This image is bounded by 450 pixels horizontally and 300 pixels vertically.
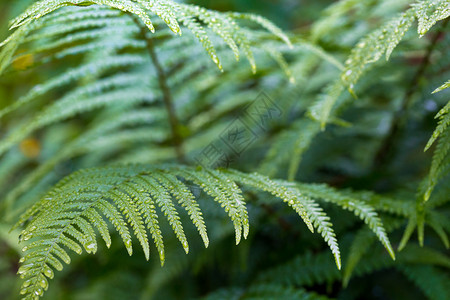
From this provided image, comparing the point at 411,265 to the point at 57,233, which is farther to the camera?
the point at 411,265

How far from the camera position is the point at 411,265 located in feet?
3.30

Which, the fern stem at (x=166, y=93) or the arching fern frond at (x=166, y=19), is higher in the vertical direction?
the arching fern frond at (x=166, y=19)

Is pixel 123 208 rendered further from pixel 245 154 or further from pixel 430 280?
pixel 245 154

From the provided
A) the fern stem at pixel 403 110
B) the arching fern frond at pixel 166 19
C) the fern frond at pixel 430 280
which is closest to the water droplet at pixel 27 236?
the arching fern frond at pixel 166 19

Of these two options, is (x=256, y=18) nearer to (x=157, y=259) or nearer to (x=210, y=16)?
(x=210, y=16)

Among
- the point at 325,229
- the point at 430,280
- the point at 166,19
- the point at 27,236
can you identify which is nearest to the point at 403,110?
the point at 430,280

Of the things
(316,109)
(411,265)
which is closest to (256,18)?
(316,109)

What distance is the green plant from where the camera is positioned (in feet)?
2.18

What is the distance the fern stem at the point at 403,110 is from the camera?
1073 millimetres

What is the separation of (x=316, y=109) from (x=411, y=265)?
497mm

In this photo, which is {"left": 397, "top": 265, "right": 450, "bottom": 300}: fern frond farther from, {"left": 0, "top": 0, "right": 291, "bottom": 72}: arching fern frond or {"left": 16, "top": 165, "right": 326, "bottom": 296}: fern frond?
{"left": 0, "top": 0, "right": 291, "bottom": 72}: arching fern frond

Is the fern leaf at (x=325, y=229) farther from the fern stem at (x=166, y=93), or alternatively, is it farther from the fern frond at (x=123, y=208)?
the fern stem at (x=166, y=93)

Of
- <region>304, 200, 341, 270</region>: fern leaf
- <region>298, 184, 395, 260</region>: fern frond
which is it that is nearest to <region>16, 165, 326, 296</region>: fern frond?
<region>304, 200, 341, 270</region>: fern leaf

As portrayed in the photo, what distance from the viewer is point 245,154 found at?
155 centimetres
